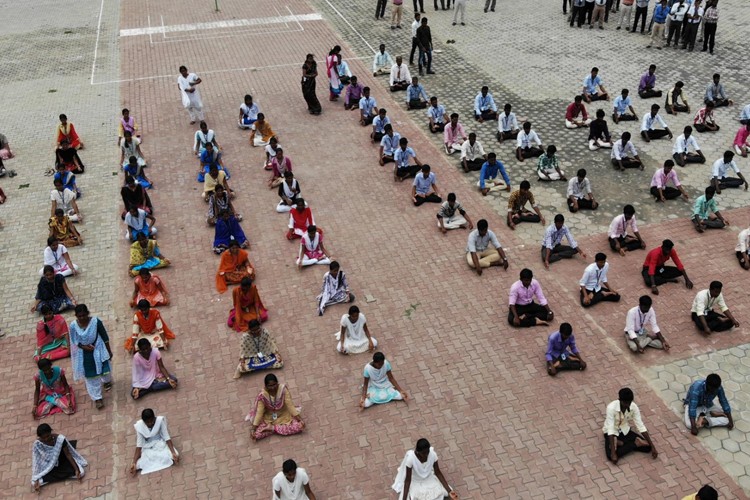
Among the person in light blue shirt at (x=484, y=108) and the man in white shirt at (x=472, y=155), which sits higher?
the person in light blue shirt at (x=484, y=108)

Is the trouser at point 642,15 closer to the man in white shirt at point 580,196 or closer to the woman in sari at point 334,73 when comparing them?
the woman in sari at point 334,73

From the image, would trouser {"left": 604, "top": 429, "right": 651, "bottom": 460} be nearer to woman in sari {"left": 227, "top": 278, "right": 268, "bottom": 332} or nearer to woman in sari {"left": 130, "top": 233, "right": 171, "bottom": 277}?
woman in sari {"left": 227, "top": 278, "right": 268, "bottom": 332}

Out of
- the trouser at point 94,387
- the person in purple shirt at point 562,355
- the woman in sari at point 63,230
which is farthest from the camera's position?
the woman in sari at point 63,230

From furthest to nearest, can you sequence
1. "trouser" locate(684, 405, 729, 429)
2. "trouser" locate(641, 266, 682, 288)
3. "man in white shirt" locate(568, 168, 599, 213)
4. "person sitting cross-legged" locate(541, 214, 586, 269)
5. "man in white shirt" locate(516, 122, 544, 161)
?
"man in white shirt" locate(516, 122, 544, 161)
"man in white shirt" locate(568, 168, 599, 213)
"person sitting cross-legged" locate(541, 214, 586, 269)
"trouser" locate(641, 266, 682, 288)
"trouser" locate(684, 405, 729, 429)

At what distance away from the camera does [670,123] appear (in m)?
16.7

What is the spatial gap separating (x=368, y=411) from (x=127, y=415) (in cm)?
Result: 317

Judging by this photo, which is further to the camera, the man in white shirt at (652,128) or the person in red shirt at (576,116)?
the person in red shirt at (576,116)

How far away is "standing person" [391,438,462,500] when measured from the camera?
24.6 ft

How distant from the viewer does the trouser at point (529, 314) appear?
33.8 feet

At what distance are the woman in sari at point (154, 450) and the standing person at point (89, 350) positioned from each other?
1.21 meters

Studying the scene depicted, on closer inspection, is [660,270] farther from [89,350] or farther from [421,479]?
[89,350]

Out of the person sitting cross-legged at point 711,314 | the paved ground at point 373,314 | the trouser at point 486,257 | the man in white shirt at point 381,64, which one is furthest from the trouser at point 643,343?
the man in white shirt at point 381,64

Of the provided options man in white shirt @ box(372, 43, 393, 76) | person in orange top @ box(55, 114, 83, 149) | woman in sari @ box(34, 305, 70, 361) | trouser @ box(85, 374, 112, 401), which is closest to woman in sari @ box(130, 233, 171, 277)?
woman in sari @ box(34, 305, 70, 361)

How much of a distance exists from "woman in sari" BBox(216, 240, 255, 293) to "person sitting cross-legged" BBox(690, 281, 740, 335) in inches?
274
